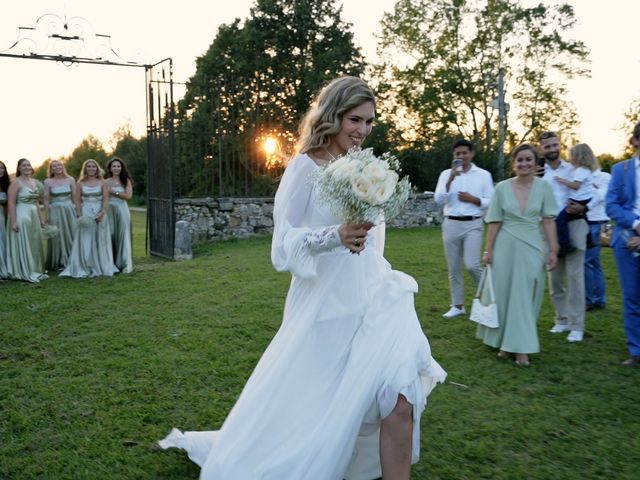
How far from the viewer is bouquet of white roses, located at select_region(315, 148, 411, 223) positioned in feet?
8.96

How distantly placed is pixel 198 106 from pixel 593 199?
14.1m

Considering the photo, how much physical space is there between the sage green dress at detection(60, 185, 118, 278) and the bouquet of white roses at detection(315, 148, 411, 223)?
32.9 ft

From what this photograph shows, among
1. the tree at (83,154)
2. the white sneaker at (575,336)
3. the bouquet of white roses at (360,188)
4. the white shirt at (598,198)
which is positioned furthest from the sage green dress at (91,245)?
the tree at (83,154)

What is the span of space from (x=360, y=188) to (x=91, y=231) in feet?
34.9

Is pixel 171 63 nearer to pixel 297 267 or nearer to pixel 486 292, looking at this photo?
pixel 486 292

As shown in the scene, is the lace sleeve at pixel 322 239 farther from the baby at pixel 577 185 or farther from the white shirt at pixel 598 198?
the white shirt at pixel 598 198

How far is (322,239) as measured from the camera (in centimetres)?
286

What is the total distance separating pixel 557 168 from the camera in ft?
25.3

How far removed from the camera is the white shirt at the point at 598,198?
746cm

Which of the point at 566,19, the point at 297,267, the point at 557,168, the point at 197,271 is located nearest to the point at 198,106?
the point at 197,271

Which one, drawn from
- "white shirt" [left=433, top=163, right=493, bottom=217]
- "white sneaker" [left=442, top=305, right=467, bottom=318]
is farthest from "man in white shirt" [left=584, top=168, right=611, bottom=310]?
"white sneaker" [left=442, top=305, right=467, bottom=318]

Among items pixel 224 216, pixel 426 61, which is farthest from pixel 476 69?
pixel 224 216

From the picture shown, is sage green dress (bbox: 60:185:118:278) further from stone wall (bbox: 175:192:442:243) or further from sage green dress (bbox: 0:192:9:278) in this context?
stone wall (bbox: 175:192:442:243)

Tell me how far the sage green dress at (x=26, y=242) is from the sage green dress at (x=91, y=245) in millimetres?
549
